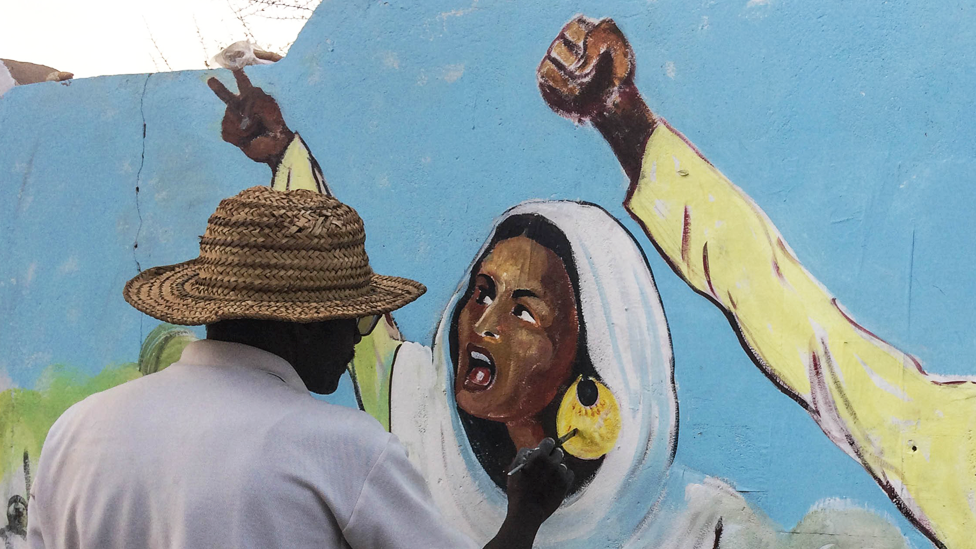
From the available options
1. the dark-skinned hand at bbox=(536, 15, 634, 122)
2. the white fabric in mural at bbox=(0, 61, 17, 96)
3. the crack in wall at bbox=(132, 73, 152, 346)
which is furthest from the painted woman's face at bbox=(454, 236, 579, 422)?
the white fabric in mural at bbox=(0, 61, 17, 96)

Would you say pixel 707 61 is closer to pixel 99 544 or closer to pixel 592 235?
pixel 592 235

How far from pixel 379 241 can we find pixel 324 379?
56.5 inches

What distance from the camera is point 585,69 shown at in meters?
2.77

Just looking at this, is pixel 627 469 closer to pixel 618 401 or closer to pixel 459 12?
pixel 618 401

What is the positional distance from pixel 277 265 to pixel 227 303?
0.11 m

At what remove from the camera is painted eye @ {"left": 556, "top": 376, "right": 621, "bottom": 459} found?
2.65 metres

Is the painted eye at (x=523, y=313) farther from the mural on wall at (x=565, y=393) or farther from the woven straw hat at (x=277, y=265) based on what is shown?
the woven straw hat at (x=277, y=265)

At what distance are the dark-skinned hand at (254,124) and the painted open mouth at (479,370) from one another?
1.02 meters

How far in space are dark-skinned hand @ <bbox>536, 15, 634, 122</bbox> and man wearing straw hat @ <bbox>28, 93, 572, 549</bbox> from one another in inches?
51.2

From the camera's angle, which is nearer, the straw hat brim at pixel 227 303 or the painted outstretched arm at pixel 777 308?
the straw hat brim at pixel 227 303

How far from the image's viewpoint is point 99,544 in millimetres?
1440

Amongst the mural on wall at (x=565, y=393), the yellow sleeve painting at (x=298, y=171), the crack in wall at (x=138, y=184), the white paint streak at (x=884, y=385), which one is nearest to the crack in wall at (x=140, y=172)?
the crack in wall at (x=138, y=184)

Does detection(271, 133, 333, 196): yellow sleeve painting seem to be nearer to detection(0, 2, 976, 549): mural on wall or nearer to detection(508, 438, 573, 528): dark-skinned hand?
detection(0, 2, 976, 549): mural on wall

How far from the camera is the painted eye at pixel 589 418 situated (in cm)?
265
